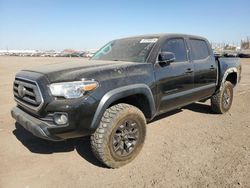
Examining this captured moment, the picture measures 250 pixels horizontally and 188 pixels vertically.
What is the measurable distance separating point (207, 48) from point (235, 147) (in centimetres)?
242

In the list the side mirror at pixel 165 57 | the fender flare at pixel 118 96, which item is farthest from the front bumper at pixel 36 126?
the side mirror at pixel 165 57

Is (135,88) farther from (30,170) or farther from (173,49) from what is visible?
(30,170)

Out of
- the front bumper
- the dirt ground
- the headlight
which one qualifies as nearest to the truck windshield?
the headlight

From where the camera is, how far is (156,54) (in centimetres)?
398

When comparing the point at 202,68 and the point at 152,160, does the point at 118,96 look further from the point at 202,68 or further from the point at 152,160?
the point at 202,68

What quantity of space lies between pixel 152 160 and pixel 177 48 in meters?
2.15

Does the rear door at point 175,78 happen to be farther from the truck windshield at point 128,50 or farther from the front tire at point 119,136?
the front tire at point 119,136

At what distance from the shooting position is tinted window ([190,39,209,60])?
4.99 meters

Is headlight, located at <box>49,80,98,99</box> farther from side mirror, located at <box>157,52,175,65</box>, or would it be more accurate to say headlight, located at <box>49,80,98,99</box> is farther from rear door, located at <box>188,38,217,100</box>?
rear door, located at <box>188,38,217,100</box>

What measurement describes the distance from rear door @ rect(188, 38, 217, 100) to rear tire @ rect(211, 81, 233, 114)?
0.31 meters

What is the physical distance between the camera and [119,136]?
344 cm

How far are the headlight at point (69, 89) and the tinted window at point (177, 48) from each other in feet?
5.96

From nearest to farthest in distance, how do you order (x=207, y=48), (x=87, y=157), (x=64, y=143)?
(x=87, y=157) < (x=64, y=143) < (x=207, y=48)

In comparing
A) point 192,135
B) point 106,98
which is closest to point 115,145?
point 106,98
